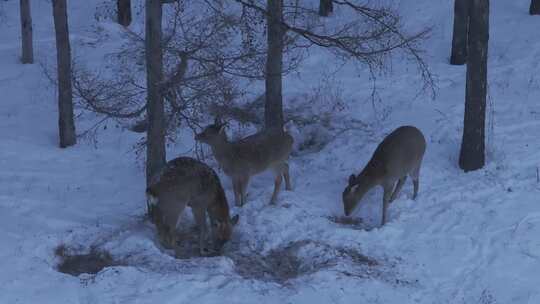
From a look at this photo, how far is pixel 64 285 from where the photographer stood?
8141mm

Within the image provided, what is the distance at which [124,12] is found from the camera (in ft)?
70.5

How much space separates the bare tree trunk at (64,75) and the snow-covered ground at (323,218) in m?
0.31

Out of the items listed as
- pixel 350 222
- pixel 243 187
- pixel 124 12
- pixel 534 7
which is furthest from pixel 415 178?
pixel 124 12

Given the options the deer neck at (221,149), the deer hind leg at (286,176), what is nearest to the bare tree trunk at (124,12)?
the deer neck at (221,149)

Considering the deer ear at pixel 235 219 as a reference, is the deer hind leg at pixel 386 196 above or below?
above

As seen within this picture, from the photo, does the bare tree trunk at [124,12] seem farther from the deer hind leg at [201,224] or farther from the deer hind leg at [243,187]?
the deer hind leg at [201,224]

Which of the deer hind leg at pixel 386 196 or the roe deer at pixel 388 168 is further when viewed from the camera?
the roe deer at pixel 388 168

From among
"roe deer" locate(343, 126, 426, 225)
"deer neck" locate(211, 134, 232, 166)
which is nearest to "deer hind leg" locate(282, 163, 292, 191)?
"deer neck" locate(211, 134, 232, 166)

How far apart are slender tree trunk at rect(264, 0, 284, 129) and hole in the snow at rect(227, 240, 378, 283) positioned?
3342mm

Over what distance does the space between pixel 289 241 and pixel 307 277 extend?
1235 mm

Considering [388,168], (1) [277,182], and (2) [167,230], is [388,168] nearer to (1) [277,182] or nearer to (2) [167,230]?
(1) [277,182]

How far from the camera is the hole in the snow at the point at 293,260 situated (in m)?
8.88

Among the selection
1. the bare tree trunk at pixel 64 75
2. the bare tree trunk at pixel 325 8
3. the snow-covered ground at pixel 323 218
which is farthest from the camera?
the bare tree trunk at pixel 325 8

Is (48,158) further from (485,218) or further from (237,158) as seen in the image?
(485,218)
